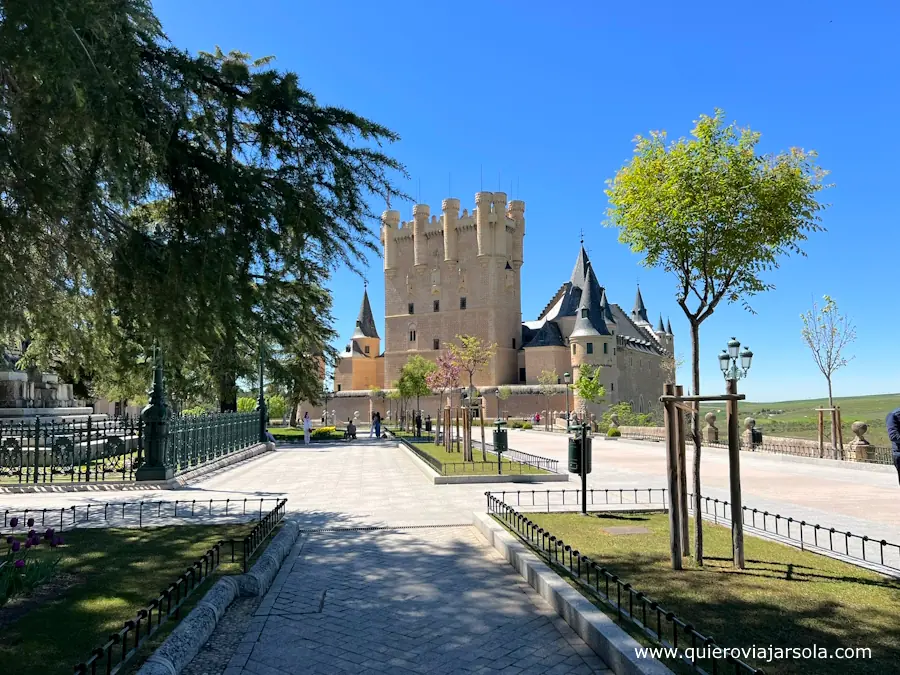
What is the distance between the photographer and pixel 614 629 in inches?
184

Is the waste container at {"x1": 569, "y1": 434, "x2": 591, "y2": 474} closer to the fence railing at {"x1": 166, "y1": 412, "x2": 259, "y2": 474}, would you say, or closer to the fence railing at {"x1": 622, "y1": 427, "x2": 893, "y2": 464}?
the fence railing at {"x1": 166, "y1": 412, "x2": 259, "y2": 474}

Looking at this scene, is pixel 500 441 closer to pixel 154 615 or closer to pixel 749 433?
pixel 154 615

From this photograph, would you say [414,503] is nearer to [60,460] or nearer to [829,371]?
[60,460]

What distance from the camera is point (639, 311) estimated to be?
96125 mm

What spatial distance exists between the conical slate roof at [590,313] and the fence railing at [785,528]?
52.7m

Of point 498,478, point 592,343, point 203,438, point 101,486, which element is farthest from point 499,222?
point 101,486

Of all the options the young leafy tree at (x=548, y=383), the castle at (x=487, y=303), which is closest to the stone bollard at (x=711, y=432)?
the young leafy tree at (x=548, y=383)

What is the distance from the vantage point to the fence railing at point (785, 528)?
23.2 feet

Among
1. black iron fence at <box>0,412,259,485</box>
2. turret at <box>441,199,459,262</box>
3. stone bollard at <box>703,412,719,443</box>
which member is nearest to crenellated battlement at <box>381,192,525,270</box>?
turret at <box>441,199,459,262</box>

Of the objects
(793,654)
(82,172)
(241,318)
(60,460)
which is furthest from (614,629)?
(60,460)

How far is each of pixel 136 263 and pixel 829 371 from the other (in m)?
29.4

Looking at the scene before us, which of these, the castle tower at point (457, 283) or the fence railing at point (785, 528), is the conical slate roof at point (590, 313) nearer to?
the castle tower at point (457, 283)

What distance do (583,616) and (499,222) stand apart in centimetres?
7009

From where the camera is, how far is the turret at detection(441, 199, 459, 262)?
75.4 metres
